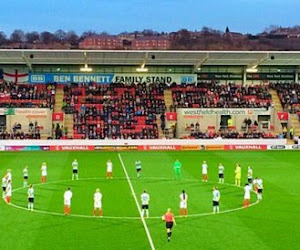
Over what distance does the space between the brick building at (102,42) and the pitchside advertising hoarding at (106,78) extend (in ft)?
17.4

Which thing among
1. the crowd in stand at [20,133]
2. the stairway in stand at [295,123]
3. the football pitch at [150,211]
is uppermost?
the stairway in stand at [295,123]

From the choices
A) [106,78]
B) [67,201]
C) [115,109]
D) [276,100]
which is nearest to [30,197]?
[67,201]

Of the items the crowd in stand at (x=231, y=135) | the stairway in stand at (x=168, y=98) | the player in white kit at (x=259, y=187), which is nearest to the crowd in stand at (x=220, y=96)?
the stairway in stand at (x=168, y=98)

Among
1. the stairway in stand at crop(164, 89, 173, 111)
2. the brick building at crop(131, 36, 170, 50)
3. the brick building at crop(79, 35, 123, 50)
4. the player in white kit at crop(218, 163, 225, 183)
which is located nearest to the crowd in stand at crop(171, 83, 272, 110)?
the stairway in stand at crop(164, 89, 173, 111)

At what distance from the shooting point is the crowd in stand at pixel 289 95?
223 feet

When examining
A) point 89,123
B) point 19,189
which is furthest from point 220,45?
point 19,189

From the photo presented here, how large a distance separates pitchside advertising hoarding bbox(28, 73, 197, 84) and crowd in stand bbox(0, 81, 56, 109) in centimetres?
183

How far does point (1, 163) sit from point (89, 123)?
1894 centimetres

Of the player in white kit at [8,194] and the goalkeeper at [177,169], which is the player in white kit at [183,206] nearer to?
the player in white kit at [8,194]

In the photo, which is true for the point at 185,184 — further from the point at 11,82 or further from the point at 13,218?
the point at 11,82

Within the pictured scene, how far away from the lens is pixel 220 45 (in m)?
67.7

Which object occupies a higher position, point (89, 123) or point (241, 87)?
point (241, 87)

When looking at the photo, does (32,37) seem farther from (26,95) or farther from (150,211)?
(150,211)

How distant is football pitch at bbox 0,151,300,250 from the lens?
22094 millimetres
